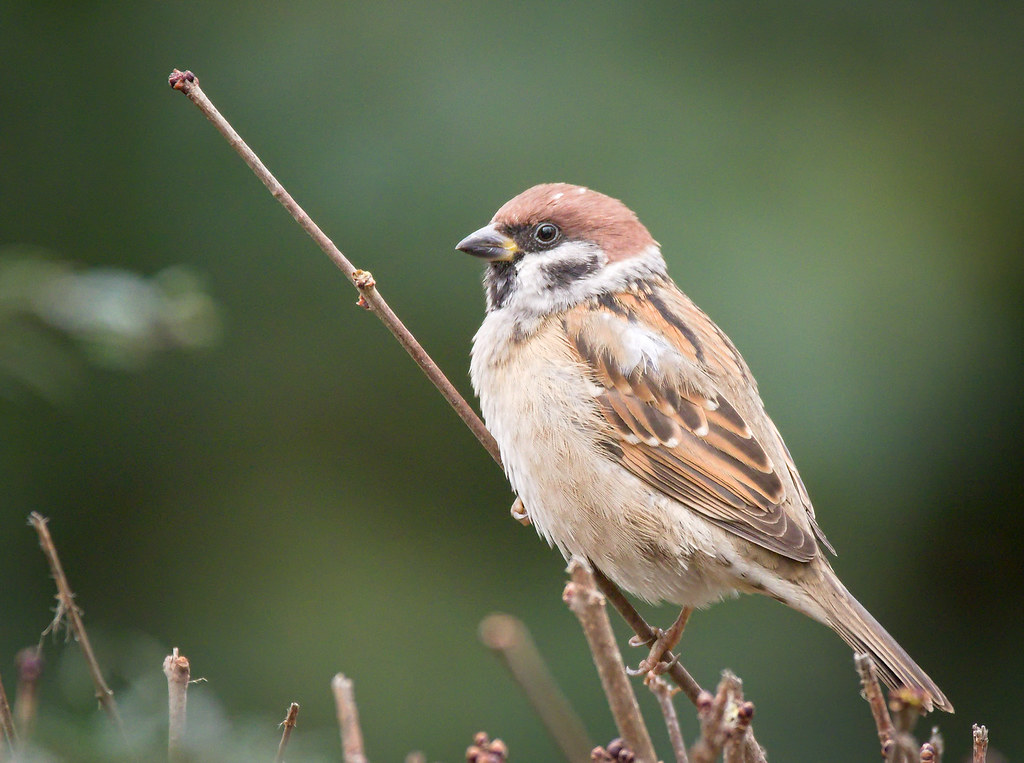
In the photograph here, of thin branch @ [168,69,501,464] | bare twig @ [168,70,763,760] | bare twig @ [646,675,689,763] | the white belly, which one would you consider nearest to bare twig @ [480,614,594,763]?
bare twig @ [646,675,689,763]

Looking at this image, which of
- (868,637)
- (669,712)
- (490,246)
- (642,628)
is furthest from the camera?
(490,246)

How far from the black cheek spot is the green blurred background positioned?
22.6 inches

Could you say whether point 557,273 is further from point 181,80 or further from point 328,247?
point 181,80

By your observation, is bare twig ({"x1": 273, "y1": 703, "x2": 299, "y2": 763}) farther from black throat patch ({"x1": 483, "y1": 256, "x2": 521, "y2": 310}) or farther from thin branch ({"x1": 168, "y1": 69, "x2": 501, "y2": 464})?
black throat patch ({"x1": 483, "y1": 256, "x2": 521, "y2": 310})

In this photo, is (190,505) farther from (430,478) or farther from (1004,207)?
(1004,207)

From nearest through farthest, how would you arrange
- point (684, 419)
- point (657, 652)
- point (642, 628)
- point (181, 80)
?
1. point (181, 80)
2. point (642, 628)
3. point (657, 652)
4. point (684, 419)

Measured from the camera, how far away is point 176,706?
116 centimetres

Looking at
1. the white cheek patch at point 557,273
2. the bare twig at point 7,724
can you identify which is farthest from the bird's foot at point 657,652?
the bare twig at point 7,724

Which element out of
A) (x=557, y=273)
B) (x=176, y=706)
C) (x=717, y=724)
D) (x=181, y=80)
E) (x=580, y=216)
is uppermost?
(x=580, y=216)

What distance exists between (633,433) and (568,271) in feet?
1.52

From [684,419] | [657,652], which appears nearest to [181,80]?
[684,419]

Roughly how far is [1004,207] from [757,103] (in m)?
0.83

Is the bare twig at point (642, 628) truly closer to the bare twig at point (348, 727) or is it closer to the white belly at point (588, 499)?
the white belly at point (588, 499)

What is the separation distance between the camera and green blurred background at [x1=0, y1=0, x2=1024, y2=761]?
338 cm
